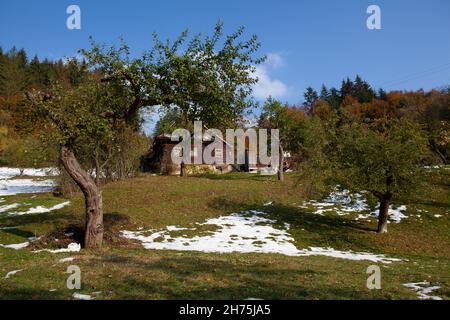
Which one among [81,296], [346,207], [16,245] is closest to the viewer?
[81,296]

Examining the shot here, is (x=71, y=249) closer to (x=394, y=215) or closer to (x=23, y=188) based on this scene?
(x=394, y=215)

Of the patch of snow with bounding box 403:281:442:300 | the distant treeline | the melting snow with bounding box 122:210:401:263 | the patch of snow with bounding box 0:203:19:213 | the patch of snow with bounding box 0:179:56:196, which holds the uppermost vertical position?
the distant treeline

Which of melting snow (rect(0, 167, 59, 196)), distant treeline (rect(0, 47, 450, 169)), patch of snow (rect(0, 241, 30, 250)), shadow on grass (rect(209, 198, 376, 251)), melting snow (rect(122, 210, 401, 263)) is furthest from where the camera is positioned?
distant treeline (rect(0, 47, 450, 169))

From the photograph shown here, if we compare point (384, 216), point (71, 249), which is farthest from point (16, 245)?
point (384, 216)

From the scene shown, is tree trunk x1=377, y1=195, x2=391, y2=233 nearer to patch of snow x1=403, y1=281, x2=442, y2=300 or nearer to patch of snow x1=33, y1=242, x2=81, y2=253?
patch of snow x1=403, y1=281, x2=442, y2=300

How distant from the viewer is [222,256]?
15539 millimetres

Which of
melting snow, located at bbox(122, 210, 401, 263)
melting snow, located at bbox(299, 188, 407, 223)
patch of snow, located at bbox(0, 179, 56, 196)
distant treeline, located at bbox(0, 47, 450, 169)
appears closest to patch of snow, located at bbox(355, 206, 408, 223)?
melting snow, located at bbox(299, 188, 407, 223)

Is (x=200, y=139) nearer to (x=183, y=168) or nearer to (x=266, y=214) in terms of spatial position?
(x=183, y=168)

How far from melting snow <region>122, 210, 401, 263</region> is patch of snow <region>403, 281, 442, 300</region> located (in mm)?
6349

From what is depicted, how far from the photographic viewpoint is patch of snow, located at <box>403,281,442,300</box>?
8766 millimetres

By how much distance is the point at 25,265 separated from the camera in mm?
12273

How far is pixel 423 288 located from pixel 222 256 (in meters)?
7.76

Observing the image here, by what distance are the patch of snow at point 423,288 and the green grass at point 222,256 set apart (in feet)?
0.63

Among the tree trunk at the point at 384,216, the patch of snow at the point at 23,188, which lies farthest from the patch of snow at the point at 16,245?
the patch of snow at the point at 23,188
